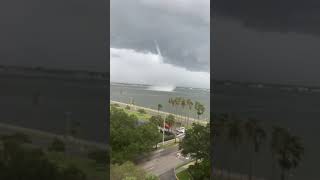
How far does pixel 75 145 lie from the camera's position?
1981 millimetres

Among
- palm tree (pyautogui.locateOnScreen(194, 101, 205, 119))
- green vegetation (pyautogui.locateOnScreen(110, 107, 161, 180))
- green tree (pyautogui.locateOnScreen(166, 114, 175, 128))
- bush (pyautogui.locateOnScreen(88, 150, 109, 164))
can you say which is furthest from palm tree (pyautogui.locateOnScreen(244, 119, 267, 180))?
green tree (pyautogui.locateOnScreen(166, 114, 175, 128))

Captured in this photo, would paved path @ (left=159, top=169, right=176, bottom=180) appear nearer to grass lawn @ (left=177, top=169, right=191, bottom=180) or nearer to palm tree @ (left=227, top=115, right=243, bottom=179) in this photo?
grass lawn @ (left=177, top=169, right=191, bottom=180)

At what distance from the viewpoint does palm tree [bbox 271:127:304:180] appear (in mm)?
1716

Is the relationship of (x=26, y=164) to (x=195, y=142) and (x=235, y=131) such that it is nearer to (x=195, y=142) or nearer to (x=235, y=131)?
(x=235, y=131)

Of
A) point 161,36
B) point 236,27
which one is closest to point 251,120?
point 236,27

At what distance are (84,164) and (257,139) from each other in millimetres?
838

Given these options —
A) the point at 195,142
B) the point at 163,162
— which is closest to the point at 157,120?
the point at 163,162

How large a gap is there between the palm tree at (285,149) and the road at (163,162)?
→ 7.22 m

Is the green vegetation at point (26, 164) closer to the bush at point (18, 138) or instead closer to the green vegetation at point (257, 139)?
the bush at point (18, 138)

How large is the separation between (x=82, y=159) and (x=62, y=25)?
2.21 feet

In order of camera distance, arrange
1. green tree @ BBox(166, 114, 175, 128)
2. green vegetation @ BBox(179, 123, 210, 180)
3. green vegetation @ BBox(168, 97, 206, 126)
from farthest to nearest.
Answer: green tree @ BBox(166, 114, 175, 128), green vegetation @ BBox(168, 97, 206, 126), green vegetation @ BBox(179, 123, 210, 180)

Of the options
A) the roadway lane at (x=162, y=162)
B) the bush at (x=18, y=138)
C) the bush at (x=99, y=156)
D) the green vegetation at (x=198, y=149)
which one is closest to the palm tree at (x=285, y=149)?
the bush at (x=99, y=156)

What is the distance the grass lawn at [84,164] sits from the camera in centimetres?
195

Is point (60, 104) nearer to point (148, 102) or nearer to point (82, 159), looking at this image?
point (82, 159)
